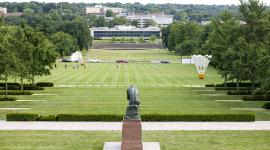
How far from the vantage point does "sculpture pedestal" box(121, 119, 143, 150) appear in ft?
97.8

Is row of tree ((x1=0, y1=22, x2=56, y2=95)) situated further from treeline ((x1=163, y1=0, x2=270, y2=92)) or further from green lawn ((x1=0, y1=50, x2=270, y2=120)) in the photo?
treeline ((x1=163, y1=0, x2=270, y2=92))

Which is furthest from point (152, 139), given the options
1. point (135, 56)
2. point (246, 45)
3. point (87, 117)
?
point (135, 56)

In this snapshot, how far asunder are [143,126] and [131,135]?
29.3ft

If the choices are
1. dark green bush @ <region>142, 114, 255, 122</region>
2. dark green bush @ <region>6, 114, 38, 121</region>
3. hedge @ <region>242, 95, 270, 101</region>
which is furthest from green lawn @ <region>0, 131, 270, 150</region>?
hedge @ <region>242, 95, 270, 101</region>

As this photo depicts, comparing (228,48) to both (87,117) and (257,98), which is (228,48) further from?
(87,117)

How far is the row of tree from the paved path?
16.3 metres

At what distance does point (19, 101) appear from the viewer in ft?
172

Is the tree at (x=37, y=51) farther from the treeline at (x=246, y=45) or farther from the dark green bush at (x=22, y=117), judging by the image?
the dark green bush at (x=22, y=117)

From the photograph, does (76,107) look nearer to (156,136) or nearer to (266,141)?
(156,136)

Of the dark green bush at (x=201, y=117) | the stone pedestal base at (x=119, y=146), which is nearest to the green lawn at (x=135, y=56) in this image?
the dark green bush at (x=201, y=117)

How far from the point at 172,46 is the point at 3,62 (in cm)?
10749

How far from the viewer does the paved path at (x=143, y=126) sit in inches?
1499

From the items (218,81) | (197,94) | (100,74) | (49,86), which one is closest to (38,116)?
(197,94)

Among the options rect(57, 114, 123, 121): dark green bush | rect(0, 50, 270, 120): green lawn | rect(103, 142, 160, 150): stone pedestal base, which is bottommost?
rect(0, 50, 270, 120): green lawn
